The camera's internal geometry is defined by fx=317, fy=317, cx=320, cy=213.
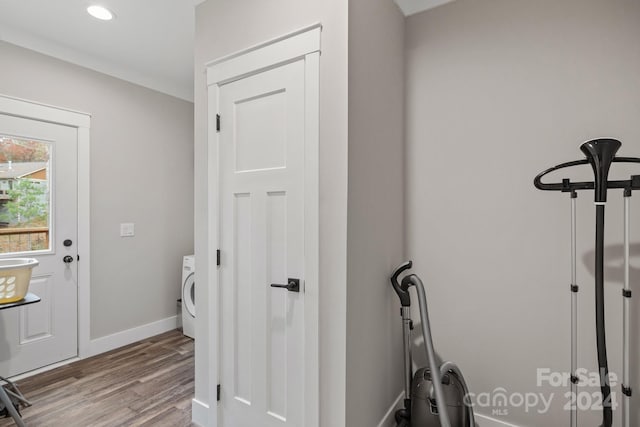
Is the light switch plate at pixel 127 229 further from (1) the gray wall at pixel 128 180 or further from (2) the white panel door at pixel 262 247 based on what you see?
(2) the white panel door at pixel 262 247

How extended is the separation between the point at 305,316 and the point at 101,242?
8.37 ft

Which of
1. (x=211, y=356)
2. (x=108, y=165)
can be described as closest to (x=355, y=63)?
(x=211, y=356)

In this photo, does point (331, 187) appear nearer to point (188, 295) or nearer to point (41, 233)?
point (188, 295)

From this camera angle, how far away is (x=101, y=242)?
10.2 ft

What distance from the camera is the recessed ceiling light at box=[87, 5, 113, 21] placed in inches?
89.5

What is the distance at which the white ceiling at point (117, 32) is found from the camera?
224 centimetres

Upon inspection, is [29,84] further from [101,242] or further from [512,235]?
[512,235]

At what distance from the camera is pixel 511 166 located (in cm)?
187

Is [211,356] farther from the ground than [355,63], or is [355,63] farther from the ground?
[355,63]

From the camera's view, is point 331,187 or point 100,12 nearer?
point 331,187

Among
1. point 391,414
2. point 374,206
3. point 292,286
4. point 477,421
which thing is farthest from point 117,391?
point 477,421

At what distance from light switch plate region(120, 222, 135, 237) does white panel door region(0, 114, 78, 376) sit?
0.39 meters

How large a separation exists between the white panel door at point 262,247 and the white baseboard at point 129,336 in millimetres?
1881

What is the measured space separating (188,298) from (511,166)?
3.24 m
